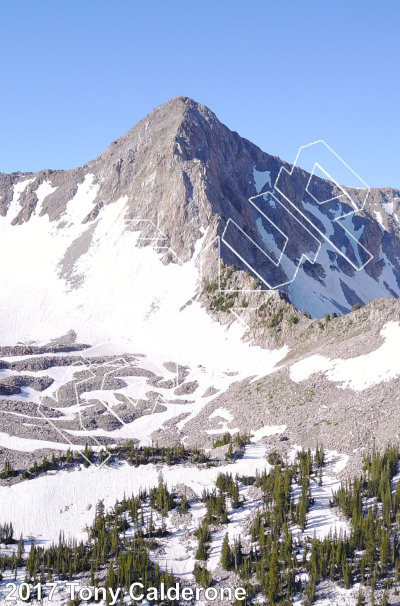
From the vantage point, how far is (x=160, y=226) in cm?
14338

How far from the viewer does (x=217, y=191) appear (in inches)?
5950

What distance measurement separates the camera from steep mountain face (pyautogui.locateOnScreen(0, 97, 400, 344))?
135375 millimetres

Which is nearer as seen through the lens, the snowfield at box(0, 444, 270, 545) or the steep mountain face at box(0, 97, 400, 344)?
the snowfield at box(0, 444, 270, 545)

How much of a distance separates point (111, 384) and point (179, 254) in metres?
46.3

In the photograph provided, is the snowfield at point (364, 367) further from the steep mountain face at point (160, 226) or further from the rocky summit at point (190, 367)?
the steep mountain face at point (160, 226)

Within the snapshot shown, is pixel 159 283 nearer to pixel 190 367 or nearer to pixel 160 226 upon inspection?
pixel 160 226

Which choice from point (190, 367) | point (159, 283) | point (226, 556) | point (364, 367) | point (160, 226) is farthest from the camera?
point (160, 226)

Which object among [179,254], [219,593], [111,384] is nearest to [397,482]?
[219,593]

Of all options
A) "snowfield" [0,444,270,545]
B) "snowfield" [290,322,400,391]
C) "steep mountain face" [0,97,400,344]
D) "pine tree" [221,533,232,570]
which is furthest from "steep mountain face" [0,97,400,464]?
"pine tree" [221,533,232,570]

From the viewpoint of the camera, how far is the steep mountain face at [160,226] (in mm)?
135375

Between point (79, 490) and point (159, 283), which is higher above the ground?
point (159, 283)

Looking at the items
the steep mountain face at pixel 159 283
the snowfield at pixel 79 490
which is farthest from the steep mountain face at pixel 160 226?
the snowfield at pixel 79 490

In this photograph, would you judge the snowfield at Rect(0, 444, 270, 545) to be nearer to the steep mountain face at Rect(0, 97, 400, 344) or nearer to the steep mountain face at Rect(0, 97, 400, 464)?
the steep mountain face at Rect(0, 97, 400, 464)

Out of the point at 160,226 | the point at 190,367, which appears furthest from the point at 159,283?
the point at 190,367
